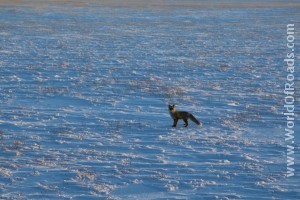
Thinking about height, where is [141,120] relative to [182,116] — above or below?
below

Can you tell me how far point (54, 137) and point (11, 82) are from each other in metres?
6.32

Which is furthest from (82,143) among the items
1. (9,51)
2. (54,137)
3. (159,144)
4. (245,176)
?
(9,51)

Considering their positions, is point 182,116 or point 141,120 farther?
point 141,120

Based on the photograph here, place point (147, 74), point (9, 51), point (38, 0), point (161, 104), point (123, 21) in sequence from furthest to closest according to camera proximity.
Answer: point (38, 0) < point (123, 21) < point (9, 51) < point (147, 74) < point (161, 104)

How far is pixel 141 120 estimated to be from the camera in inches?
483

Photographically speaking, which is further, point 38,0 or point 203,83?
point 38,0

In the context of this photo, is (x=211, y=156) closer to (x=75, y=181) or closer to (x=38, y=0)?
(x=75, y=181)

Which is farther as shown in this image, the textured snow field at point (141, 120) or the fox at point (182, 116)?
the fox at point (182, 116)

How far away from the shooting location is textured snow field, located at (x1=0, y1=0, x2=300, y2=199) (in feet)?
27.5

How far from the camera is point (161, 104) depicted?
1388 centimetres

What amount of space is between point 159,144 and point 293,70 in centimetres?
1002

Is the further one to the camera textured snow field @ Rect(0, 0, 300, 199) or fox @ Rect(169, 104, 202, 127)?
fox @ Rect(169, 104, 202, 127)

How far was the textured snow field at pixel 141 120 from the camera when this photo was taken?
8.38m

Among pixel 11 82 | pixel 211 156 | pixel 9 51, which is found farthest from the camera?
pixel 9 51
